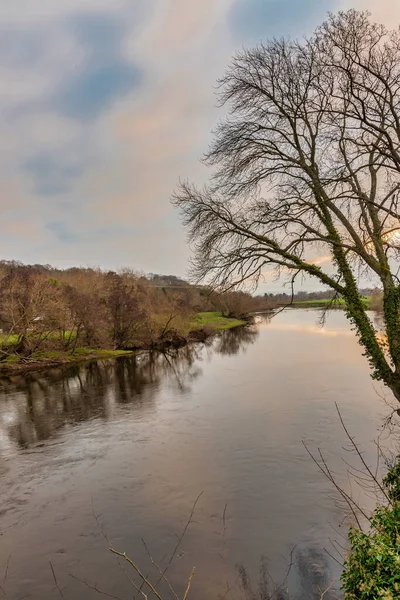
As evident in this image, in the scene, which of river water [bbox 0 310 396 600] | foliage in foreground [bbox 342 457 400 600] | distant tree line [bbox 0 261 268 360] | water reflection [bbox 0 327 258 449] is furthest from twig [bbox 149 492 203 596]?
distant tree line [bbox 0 261 268 360]

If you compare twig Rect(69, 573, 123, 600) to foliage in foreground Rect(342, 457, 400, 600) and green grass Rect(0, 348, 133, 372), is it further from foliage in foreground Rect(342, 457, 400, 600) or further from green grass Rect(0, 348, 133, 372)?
green grass Rect(0, 348, 133, 372)

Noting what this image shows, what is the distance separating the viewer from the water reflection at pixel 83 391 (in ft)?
49.7

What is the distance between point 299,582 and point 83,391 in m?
15.9

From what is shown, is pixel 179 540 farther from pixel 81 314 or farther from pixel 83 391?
pixel 81 314

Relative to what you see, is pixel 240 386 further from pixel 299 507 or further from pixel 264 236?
pixel 264 236

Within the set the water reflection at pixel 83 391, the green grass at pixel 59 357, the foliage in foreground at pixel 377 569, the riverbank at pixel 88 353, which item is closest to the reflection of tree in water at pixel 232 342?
the water reflection at pixel 83 391

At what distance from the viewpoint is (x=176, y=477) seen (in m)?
10.3

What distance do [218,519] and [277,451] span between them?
3.73m

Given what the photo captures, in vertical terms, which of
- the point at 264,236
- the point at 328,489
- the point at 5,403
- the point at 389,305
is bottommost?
the point at 328,489

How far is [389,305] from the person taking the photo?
29.2ft

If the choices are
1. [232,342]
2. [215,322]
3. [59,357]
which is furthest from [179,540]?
[215,322]

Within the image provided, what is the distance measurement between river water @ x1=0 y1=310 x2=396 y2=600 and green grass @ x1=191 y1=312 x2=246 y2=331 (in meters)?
26.4

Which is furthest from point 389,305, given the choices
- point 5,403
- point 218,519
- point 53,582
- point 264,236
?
point 5,403

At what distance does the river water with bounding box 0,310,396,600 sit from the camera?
7113 millimetres
